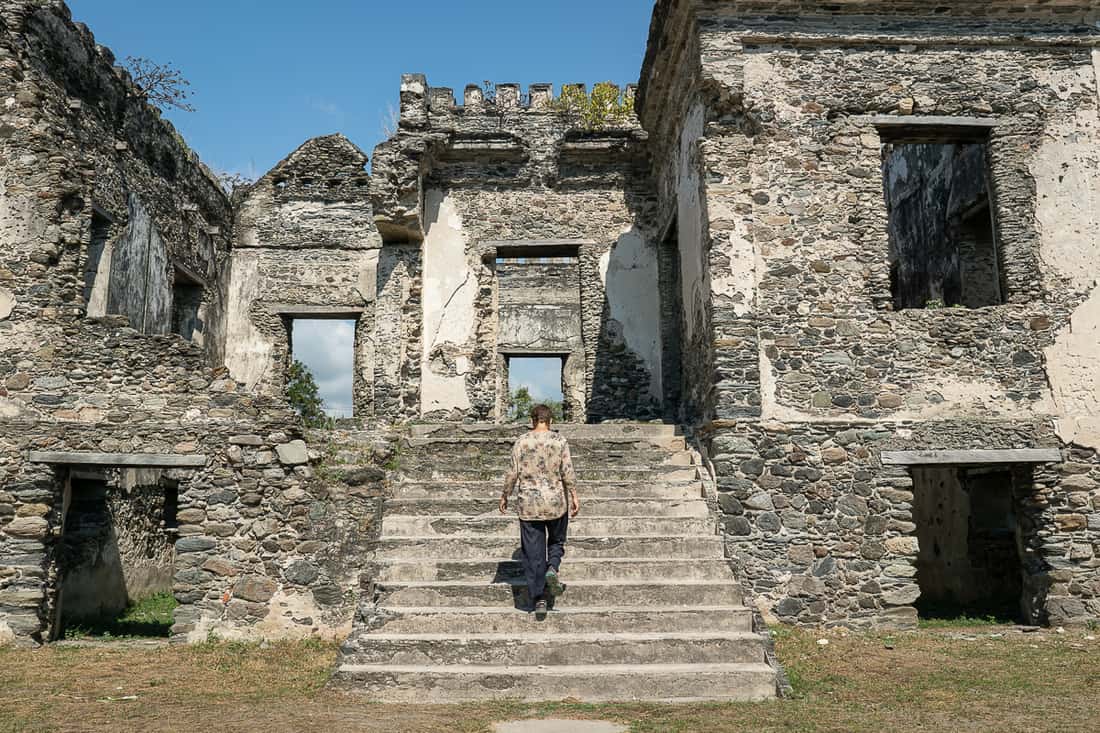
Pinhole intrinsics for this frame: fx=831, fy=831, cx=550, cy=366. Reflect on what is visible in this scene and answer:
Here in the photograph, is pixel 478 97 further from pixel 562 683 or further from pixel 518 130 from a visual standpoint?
pixel 562 683

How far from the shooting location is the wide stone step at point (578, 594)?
21.2 feet

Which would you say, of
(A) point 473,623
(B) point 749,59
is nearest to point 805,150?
(B) point 749,59

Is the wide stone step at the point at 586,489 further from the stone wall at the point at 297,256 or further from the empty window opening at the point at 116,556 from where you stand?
the stone wall at the point at 297,256

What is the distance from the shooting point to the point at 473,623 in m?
6.13

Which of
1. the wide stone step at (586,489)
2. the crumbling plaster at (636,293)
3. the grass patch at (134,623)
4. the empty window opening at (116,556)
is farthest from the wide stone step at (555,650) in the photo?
the crumbling plaster at (636,293)

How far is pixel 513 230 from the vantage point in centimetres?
1216

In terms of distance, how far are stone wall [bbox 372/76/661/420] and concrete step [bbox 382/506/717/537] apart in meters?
4.29

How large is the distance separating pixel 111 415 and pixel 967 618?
9434 millimetres

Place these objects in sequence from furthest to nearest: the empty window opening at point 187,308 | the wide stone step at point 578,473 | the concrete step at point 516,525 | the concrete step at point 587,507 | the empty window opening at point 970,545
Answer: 1. the empty window opening at point 187,308
2. the empty window opening at point 970,545
3. the wide stone step at point 578,473
4. the concrete step at point 587,507
5. the concrete step at point 516,525

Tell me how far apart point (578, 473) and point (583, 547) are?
4.30ft

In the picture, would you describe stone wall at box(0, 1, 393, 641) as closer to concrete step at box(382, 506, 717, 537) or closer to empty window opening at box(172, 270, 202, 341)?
concrete step at box(382, 506, 717, 537)

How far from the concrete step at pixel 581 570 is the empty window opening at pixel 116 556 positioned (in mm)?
4637

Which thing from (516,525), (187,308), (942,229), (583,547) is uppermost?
(942,229)

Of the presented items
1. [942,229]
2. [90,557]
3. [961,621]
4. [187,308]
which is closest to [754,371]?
[961,621]
